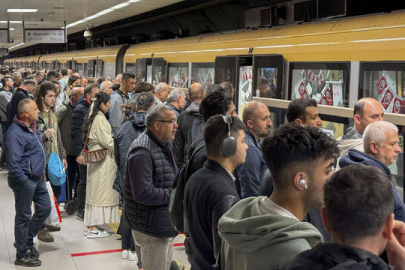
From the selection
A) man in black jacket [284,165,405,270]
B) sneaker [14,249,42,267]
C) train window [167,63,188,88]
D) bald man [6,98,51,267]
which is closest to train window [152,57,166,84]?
train window [167,63,188,88]

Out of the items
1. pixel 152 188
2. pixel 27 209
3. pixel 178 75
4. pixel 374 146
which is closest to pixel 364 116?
pixel 374 146

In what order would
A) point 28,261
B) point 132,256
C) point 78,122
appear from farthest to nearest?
point 78,122
point 132,256
point 28,261

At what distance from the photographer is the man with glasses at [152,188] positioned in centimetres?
413

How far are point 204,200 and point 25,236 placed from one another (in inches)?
145

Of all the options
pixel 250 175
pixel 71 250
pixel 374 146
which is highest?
pixel 374 146

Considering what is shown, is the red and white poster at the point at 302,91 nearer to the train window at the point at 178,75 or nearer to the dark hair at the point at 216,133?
the dark hair at the point at 216,133

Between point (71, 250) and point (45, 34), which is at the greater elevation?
point (45, 34)

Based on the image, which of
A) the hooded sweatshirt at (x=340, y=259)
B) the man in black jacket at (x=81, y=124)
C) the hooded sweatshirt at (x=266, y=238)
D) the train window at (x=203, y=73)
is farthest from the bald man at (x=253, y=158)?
the train window at (x=203, y=73)

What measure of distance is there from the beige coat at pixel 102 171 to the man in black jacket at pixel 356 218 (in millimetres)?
5113

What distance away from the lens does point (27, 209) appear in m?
5.90

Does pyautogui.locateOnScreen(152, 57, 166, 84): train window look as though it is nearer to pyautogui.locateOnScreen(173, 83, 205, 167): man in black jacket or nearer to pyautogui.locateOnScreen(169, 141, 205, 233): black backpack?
pyautogui.locateOnScreen(173, 83, 205, 167): man in black jacket

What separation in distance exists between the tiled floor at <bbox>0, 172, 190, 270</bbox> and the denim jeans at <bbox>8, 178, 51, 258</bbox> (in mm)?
297

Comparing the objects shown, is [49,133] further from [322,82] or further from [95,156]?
[322,82]

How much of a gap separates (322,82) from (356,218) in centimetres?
431
